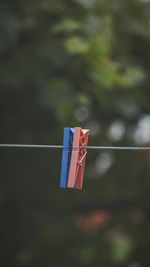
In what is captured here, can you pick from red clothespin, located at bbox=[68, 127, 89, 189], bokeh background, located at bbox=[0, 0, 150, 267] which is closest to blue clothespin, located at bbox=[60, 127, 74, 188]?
red clothespin, located at bbox=[68, 127, 89, 189]

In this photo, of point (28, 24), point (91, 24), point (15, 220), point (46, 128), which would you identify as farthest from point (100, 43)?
point (15, 220)

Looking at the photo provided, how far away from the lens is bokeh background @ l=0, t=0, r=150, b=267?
2344 mm

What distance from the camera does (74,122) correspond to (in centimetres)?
238

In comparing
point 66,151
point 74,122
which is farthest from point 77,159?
point 74,122

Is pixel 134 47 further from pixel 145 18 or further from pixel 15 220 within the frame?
pixel 15 220

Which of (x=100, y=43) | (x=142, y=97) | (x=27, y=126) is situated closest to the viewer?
(x=100, y=43)

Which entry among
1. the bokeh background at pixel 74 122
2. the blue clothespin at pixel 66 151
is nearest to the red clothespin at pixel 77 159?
the blue clothespin at pixel 66 151

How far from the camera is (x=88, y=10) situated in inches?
92.3

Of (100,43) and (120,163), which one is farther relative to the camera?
(120,163)

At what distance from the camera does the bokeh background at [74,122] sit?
2.34 m

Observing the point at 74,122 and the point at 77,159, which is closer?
the point at 77,159

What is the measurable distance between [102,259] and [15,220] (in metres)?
0.32

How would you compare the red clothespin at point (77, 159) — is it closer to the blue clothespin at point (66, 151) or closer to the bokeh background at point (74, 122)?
the blue clothespin at point (66, 151)

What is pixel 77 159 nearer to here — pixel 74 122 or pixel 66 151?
pixel 66 151
